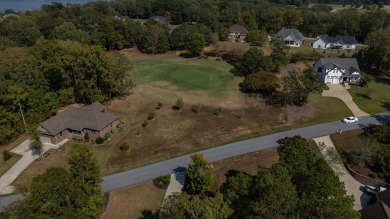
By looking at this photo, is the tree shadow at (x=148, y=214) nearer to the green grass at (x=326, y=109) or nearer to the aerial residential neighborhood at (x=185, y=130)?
the aerial residential neighborhood at (x=185, y=130)

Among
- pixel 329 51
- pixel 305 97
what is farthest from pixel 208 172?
pixel 329 51

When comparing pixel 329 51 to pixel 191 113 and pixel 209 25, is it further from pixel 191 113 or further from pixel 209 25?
pixel 191 113

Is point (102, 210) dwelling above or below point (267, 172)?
below

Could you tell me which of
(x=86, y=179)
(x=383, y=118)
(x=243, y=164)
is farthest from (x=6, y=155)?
(x=383, y=118)

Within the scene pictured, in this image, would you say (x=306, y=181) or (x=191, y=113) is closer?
(x=306, y=181)

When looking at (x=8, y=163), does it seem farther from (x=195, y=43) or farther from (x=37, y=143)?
(x=195, y=43)

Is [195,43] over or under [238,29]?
under

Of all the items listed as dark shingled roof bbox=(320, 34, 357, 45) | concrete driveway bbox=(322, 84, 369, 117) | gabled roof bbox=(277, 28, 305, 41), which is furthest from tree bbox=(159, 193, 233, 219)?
dark shingled roof bbox=(320, 34, 357, 45)

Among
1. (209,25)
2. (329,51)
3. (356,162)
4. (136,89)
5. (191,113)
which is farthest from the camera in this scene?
(209,25)

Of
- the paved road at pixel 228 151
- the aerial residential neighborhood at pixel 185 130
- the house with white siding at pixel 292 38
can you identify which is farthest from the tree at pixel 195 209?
the house with white siding at pixel 292 38
